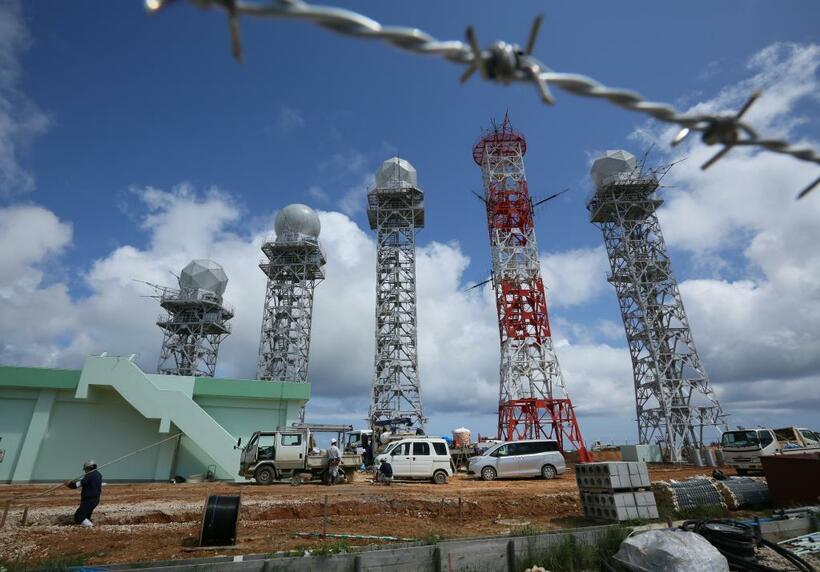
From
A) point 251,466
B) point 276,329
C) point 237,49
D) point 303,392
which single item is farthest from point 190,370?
point 237,49

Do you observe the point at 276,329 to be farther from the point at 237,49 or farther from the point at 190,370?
the point at 237,49

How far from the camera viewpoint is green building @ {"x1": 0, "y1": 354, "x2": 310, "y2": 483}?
22531 millimetres

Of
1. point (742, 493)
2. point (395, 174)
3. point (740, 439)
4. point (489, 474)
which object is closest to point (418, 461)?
point (489, 474)

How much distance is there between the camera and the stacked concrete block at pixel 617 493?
396 inches

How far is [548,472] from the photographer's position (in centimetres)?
2023

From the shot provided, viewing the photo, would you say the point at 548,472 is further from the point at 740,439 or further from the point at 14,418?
the point at 14,418

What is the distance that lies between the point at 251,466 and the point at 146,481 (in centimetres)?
891

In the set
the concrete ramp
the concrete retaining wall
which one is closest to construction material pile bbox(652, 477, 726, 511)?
the concrete retaining wall

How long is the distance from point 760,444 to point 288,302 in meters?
42.4

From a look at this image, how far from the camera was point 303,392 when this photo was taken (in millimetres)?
26578

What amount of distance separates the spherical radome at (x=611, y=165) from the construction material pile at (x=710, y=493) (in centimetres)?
3715

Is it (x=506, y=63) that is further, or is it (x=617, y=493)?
(x=617, y=493)

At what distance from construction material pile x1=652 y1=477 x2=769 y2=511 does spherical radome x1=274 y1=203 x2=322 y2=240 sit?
1795 inches

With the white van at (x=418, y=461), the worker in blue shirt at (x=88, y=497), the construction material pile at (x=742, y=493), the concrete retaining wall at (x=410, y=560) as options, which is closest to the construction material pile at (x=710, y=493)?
the construction material pile at (x=742, y=493)
